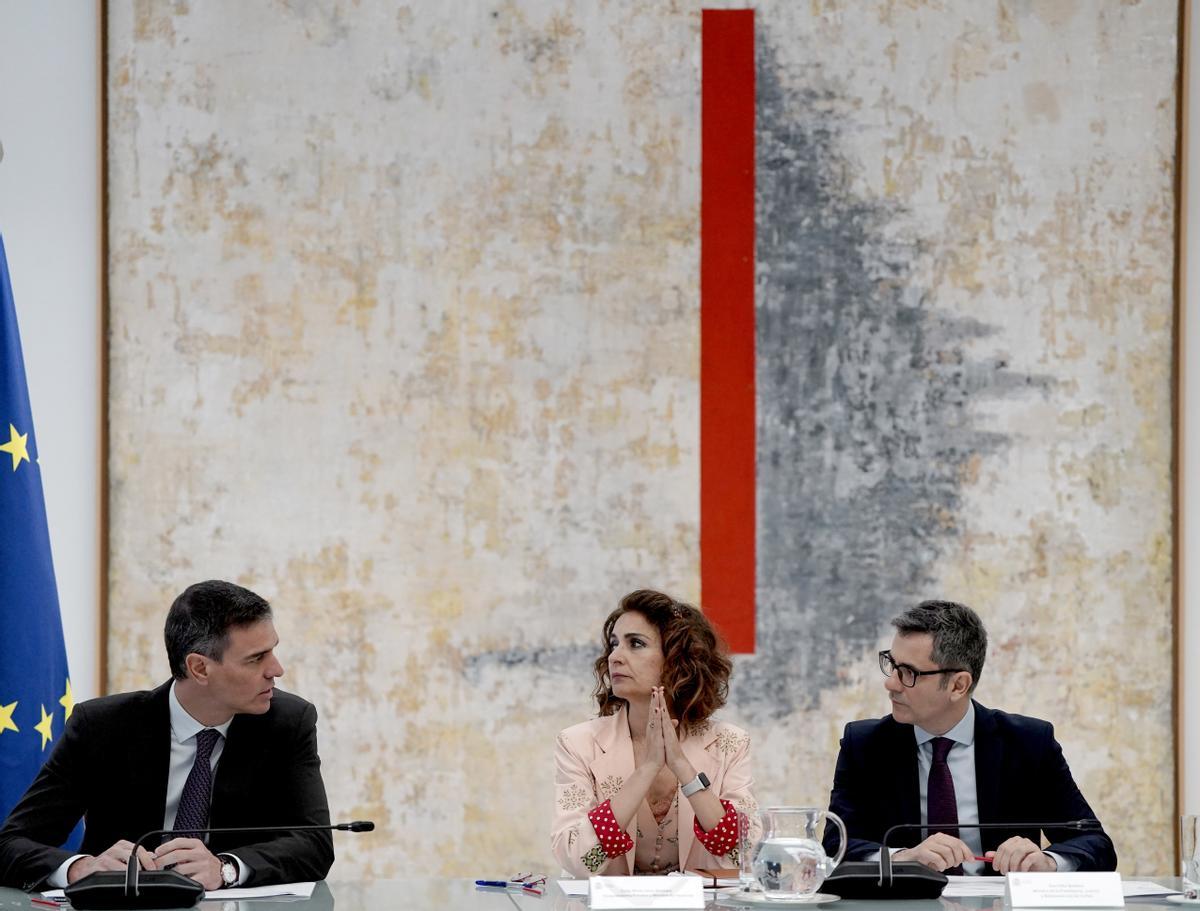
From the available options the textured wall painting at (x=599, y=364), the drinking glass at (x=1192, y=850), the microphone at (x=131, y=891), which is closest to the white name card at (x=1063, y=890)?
the drinking glass at (x=1192, y=850)

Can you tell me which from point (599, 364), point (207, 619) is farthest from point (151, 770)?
point (599, 364)

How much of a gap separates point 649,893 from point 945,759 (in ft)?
3.56

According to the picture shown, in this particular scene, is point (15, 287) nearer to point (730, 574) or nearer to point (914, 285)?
point (730, 574)

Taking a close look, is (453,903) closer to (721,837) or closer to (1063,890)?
(721,837)

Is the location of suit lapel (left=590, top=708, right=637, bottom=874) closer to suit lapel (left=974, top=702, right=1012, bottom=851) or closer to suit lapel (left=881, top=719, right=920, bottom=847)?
suit lapel (left=881, top=719, right=920, bottom=847)

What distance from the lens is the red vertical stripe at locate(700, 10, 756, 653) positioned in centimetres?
431

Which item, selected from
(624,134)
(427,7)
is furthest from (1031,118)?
(427,7)

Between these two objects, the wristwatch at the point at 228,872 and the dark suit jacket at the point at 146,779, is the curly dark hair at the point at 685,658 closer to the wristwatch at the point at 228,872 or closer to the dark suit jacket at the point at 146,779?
the dark suit jacket at the point at 146,779

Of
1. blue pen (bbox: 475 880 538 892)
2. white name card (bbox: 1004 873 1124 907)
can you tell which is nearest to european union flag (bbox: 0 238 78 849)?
blue pen (bbox: 475 880 538 892)

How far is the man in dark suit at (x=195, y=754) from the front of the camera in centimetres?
294

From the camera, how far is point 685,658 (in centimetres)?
341

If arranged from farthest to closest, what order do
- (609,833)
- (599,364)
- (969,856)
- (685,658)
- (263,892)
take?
1. (599,364)
2. (685,658)
3. (609,833)
4. (969,856)
5. (263,892)

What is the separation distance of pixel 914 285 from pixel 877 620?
3.36 feet

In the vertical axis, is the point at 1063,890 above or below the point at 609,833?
above
